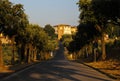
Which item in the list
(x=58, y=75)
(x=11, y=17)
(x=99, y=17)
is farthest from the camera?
(x=99, y=17)

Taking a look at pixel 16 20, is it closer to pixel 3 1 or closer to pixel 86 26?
pixel 3 1

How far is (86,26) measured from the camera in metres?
63.6

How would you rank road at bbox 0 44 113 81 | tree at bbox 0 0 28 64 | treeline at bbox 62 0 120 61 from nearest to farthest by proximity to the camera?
road at bbox 0 44 113 81 → treeline at bbox 62 0 120 61 → tree at bbox 0 0 28 64

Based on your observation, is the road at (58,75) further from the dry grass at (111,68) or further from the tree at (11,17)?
the tree at (11,17)

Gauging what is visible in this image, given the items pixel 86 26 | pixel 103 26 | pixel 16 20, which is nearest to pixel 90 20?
pixel 103 26

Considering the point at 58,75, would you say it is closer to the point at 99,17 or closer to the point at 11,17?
the point at 11,17

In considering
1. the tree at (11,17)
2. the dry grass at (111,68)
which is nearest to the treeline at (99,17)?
the dry grass at (111,68)

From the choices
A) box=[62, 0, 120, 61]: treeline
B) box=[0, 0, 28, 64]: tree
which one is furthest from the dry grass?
box=[0, 0, 28, 64]: tree

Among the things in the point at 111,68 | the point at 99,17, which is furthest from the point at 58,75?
the point at 99,17

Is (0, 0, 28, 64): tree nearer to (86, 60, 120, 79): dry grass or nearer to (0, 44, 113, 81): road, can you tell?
(0, 44, 113, 81): road

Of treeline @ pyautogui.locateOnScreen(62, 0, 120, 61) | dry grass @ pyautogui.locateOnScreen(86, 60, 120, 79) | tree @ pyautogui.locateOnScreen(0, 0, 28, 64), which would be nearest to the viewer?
dry grass @ pyautogui.locateOnScreen(86, 60, 120, 79)

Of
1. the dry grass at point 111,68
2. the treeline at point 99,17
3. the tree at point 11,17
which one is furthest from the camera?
the tree at point 11,17

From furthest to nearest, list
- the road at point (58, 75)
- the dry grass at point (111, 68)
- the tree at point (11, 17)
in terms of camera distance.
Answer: the tree at point (11, 17) < the dry grass at point (111, 68) < the road at point (58, 75)

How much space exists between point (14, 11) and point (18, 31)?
3.73 m
